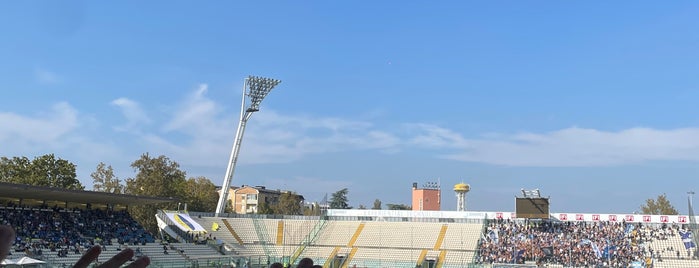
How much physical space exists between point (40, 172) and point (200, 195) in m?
22.5

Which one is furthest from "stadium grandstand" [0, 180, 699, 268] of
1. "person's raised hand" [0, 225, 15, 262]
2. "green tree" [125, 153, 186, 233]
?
"person's raised hand" [0, 225, 15, 262]

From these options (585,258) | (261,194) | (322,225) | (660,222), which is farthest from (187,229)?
(261,194)

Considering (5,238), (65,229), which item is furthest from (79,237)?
(5,238)

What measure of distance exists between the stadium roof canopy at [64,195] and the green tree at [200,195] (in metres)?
21.2

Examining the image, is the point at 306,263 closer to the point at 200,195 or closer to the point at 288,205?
the point at 200,195

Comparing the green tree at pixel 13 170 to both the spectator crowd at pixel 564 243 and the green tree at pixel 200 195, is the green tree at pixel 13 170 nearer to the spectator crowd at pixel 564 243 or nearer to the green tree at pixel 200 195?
the green tree at pixel 200 195

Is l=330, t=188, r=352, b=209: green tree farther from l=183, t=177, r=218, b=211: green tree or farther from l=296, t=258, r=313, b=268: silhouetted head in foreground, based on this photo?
l=296, t=258, r=313, b=268: silhouetted head in foreground

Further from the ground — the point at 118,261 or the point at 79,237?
the point at 118,261

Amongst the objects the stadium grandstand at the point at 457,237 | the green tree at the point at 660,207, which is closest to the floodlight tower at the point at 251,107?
the stadium grandstand at the point at 457,237

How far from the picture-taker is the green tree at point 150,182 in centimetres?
5684

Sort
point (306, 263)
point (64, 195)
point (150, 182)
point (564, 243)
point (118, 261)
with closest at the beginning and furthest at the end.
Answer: point (118, 261) → point (306, 263) → point (64, 195) → point (564, 243) → point (150, 182)

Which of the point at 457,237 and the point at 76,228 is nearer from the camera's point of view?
the point at 76,228

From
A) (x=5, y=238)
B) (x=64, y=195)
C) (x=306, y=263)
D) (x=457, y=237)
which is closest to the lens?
(x=5, y=238)

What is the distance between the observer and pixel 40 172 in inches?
1940
